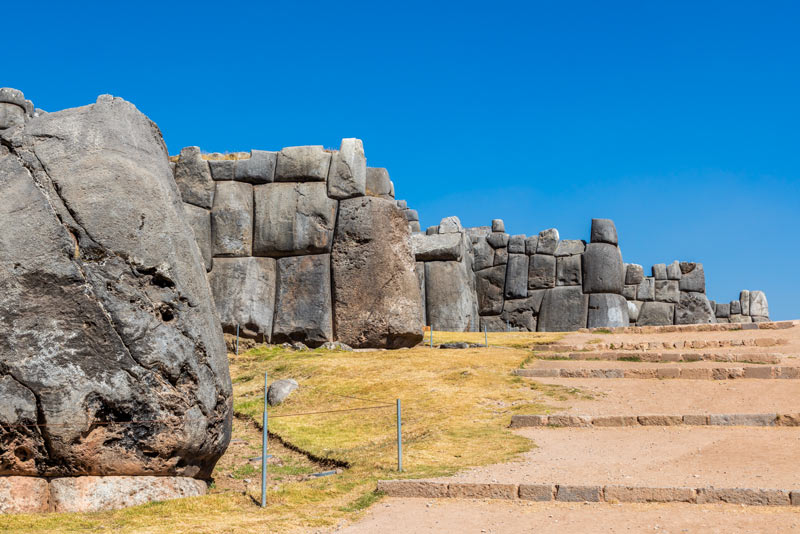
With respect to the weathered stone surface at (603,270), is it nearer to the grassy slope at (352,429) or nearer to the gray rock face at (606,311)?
the gray rock face at (606,311)

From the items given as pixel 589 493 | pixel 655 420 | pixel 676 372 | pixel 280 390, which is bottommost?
pixel 589 493

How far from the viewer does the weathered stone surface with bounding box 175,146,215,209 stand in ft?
61.8

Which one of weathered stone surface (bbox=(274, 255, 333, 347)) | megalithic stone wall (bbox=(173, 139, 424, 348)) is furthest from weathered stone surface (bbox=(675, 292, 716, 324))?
weathered stone surface (bbox=(274, 255, 333, 347))

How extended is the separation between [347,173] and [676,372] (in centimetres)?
846

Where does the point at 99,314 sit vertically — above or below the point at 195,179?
below

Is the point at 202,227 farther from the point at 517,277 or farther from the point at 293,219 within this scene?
the point at 517,277

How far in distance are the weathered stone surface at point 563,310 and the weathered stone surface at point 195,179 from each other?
44.1 feet

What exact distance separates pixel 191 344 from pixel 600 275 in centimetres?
2093

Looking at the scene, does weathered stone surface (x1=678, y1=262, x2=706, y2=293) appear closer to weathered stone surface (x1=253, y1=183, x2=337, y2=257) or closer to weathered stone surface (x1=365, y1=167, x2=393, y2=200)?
weathered stone surface (x1=365, y1=167, x2=393, y2=200)

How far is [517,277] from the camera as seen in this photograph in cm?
2855

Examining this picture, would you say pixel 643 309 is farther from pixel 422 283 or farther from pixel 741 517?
pixel 741 517

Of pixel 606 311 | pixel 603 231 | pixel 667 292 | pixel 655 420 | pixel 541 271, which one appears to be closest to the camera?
pixel 655 420

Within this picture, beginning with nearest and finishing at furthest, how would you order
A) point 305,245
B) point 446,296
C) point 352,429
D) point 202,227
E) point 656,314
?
point 352,429 < point 305,245 < point 202,227 < point 446,296 < point 656,314

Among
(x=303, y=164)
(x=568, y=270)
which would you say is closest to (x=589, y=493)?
(x=303, y=164)
